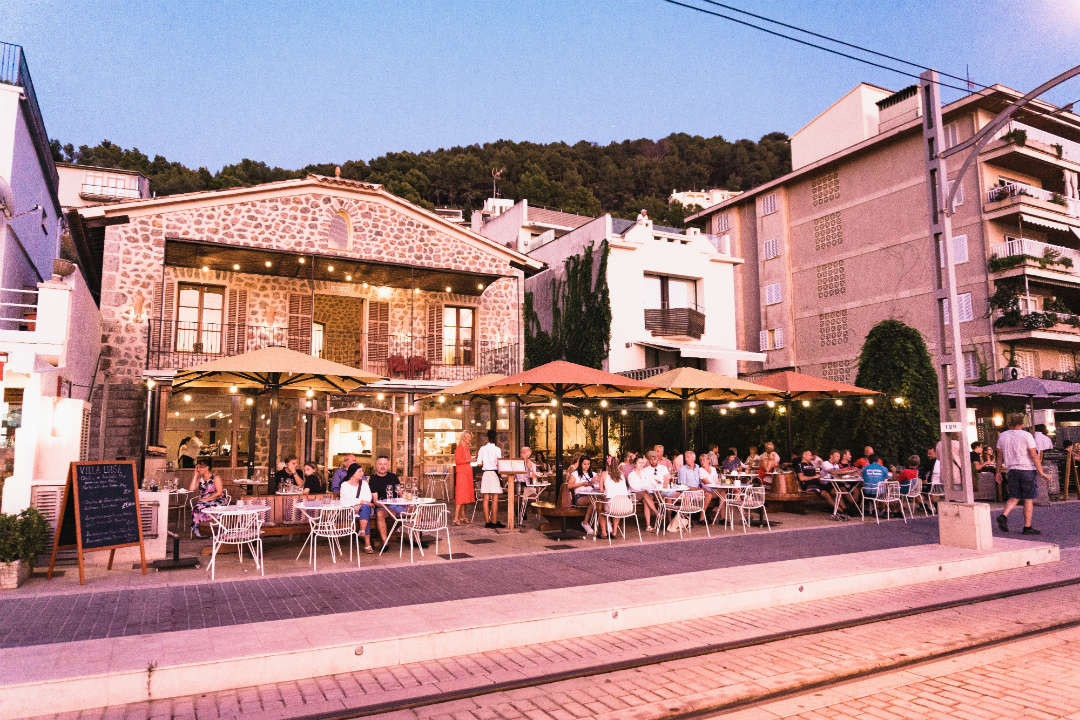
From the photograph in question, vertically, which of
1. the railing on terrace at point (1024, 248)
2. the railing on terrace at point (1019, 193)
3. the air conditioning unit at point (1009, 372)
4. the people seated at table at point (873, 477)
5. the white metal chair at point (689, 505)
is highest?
the railing on terrace at point (1019, 193)

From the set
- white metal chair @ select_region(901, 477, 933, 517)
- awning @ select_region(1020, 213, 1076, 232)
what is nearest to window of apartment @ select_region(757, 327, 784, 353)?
awning @ select_region(1020, 213, 1076, 232)

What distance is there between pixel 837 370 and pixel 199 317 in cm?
2439

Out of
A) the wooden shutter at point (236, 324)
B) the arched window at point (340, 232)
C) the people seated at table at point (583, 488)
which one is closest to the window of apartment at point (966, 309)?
the people seated at table at point (583, 488)

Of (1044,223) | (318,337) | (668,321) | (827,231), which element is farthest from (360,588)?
(827,231)

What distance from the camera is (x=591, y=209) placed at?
5134cm

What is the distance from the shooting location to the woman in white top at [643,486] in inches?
444

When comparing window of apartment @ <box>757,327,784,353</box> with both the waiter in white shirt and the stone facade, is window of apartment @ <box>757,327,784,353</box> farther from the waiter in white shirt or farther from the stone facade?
the waiter in white shirt

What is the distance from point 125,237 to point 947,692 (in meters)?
17.1

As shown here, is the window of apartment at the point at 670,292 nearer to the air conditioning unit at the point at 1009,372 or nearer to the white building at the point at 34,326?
the air conditioning unit at the point at 1009,372

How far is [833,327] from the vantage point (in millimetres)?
29172

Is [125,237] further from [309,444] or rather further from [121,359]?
[309,444]

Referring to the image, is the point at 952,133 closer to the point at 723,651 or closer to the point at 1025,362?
the point at 1025,362

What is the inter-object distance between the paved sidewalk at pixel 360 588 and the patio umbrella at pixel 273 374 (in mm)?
3237

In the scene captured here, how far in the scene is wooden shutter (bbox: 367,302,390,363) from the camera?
18.6 metres
